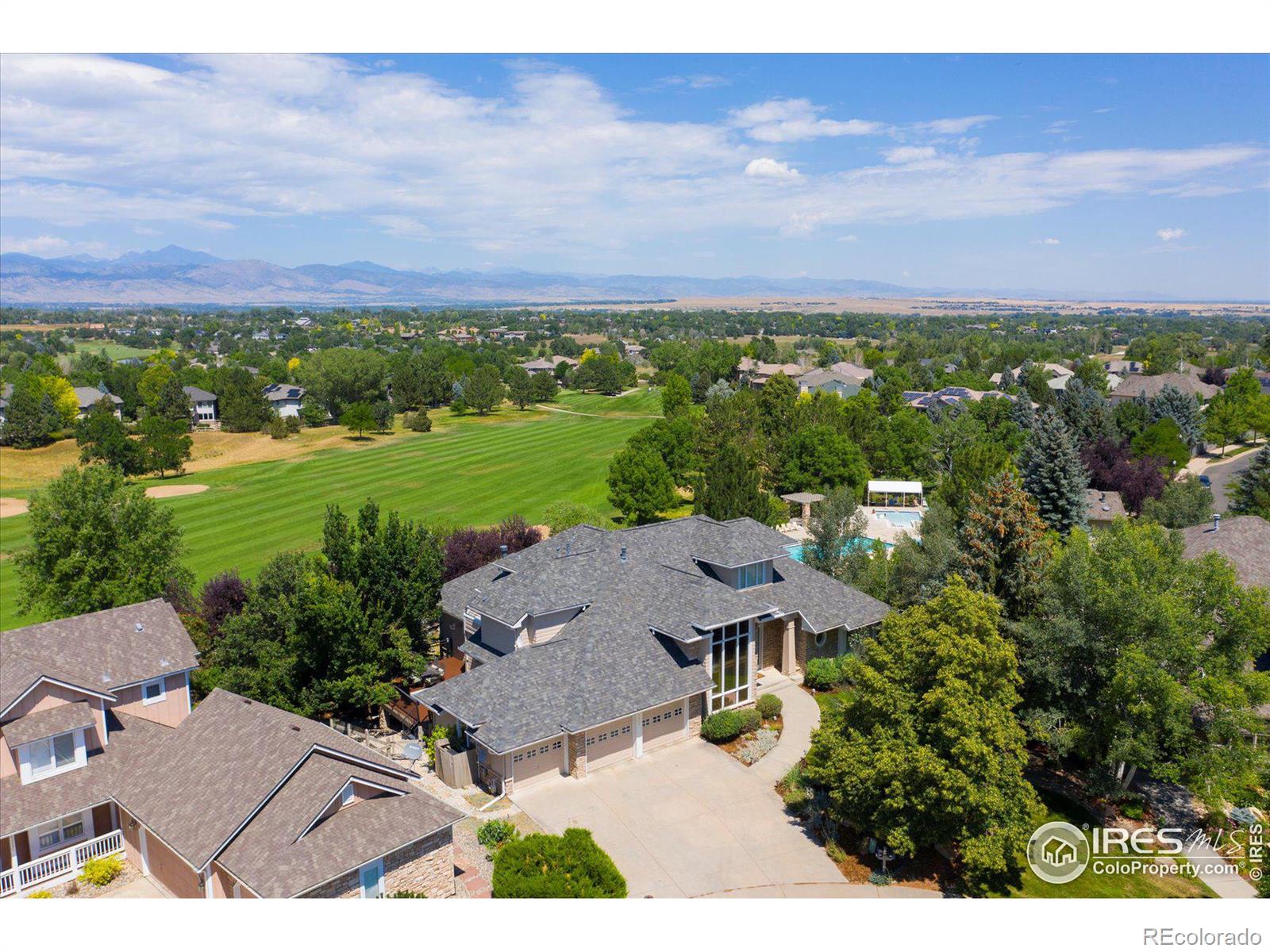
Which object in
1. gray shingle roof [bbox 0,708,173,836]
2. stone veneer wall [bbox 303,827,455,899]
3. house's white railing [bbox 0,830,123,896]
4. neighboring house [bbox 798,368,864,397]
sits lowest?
house's white railing [bbox 0,830,123,896]

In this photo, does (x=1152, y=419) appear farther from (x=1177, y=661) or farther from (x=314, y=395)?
(x=314, y=395)

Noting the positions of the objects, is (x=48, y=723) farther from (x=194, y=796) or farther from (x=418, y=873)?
(x=418, y=873)

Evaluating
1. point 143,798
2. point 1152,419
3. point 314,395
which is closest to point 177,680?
point 143,798

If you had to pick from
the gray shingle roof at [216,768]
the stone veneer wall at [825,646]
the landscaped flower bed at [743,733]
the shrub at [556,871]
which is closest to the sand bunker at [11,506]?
the gray shingle roof at [216,768]

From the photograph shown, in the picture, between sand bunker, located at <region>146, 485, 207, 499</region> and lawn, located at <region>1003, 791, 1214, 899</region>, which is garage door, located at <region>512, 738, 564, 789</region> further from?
sand bunker, located at <region>146, 485, 207, 499</region>

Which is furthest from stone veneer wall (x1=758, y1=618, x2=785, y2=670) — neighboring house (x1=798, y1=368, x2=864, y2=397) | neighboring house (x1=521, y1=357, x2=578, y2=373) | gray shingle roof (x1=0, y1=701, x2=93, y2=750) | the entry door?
neighboring house (x1=521, y1=357, x2=578, y2=373)

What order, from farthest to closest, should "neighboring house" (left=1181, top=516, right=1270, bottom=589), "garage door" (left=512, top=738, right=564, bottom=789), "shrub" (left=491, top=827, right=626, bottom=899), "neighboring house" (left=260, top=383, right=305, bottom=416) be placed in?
"neighboring house" (left=260, top=383, right=305, bottom=416)
"neighboring house" (left=1181, top=516, right=1270, bottom=589)
"garage door" (left=512, top=738, right=564, bottom=789)
"shrub" (left=491, top=827, right=626, bottom=899)
